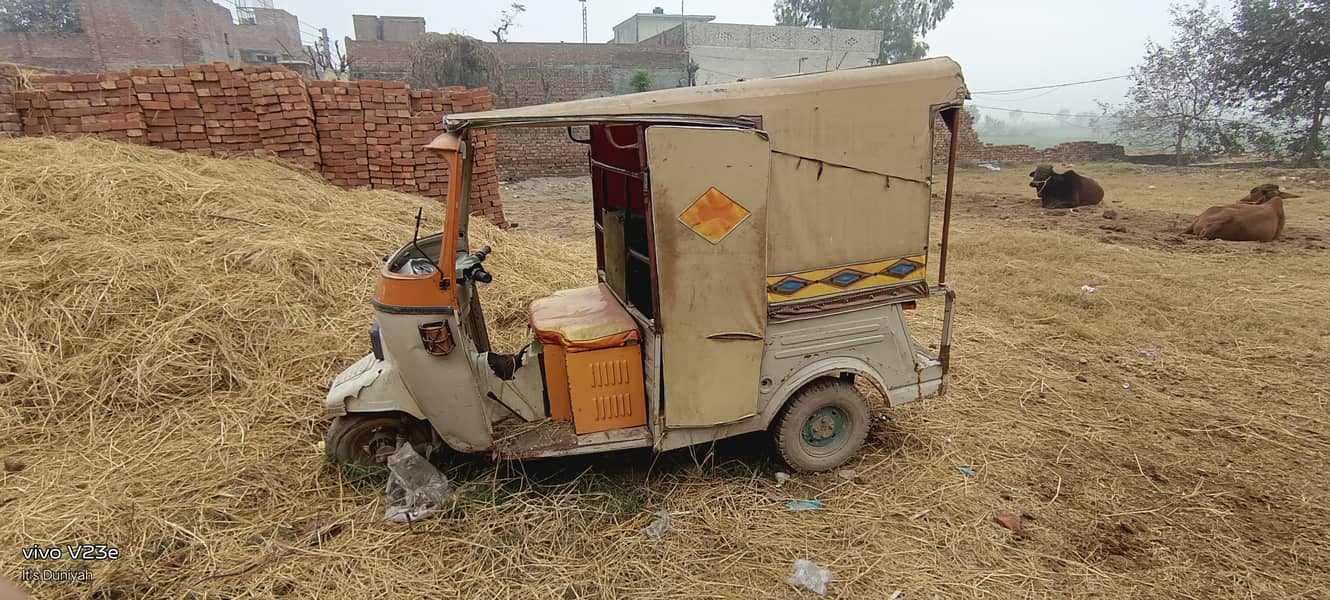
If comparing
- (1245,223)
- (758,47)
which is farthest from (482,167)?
(758,47)

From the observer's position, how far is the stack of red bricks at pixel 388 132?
25.0 ft

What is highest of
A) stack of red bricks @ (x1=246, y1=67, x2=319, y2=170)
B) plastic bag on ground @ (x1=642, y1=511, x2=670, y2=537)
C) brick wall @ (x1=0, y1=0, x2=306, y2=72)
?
brick wall @ (x1=0, y1=0, x2=306, y2=72)

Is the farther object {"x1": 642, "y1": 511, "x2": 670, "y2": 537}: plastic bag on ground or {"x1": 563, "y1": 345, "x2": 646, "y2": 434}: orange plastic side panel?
{"x1": 563, "y1": 345, "x2": 646, "y2": 434}: orange plastic side panel

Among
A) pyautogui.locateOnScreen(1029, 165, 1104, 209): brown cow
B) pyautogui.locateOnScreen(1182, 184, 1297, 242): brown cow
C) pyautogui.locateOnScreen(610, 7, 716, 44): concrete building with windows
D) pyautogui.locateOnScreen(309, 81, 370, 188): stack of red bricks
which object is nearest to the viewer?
pyautogui.locateOnScreen(309, 81, 370, 188): stack of red bricks

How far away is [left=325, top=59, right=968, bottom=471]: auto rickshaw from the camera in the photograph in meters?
2.65

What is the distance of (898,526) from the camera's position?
2.90 metres

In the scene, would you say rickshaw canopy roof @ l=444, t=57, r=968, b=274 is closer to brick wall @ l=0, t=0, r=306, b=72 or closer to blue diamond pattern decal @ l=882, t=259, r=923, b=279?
blue diamond pattern decal @ l=882, t=259, r=923, b=279

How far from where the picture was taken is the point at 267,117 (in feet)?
22.8

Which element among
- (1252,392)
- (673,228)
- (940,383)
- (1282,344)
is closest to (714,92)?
(673,228)

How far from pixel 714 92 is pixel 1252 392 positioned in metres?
4.41

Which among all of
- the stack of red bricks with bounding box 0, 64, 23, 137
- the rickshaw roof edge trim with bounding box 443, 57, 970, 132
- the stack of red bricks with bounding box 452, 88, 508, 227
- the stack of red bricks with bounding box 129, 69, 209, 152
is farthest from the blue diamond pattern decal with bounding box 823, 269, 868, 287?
the stack of red bricks with bounding box 0, 64, 23, 137

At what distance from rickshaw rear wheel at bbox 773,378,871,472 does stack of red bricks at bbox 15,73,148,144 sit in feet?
23.6

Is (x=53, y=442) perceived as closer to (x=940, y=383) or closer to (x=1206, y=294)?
(x=940, y=383)

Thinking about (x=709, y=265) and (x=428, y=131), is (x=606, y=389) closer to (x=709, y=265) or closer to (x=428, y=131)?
(x=709, y=265)
